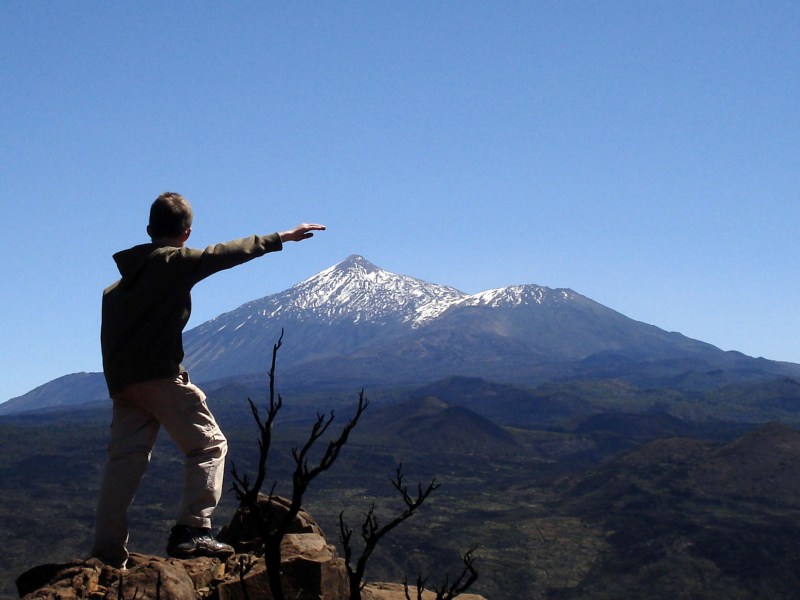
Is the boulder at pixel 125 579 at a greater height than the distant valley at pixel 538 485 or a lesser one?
greater

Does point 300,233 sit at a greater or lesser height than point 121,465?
greater

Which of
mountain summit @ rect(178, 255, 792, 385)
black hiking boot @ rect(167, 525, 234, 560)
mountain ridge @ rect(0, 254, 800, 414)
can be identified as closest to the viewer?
black hiking boot @ rect(167, 525, 234, 560)

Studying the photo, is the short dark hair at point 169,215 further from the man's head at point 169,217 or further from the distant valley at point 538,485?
the distant valley at point 538,485

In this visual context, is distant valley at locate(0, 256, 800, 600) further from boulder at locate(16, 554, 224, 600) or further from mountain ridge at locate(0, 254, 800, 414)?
mountain ridge at locate(0, 254, 800, 414)

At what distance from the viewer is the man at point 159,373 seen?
4.26 meters

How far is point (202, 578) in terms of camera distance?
14.2 feet

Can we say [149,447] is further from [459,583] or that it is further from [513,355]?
[513,355]

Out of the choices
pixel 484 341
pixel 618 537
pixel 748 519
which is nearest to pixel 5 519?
pixel 618 537

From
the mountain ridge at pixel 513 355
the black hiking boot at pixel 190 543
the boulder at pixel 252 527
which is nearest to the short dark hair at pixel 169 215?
the black hiking boot at pixel 190 543

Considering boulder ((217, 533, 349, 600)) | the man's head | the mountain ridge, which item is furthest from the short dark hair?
the mountain ridge

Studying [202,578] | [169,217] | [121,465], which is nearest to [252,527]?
[202,578]

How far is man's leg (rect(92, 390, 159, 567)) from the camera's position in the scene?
4.38 meters

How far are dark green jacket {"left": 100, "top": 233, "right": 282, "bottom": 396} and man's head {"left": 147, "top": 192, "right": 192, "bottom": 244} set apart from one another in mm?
133

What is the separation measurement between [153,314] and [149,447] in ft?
2.18
